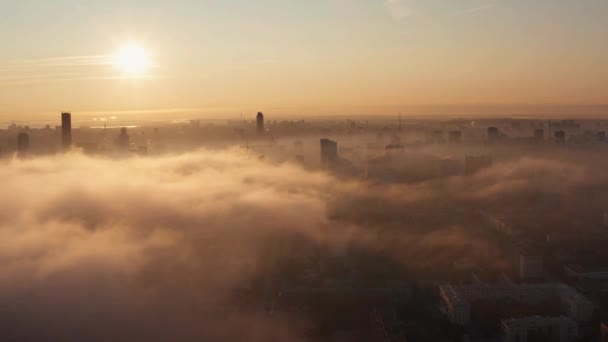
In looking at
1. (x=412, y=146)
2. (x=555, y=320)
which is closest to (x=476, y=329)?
(x=555, y=320)

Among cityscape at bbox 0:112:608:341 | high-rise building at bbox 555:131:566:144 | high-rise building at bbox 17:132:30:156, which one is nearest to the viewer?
cityscape at bbox 0:112:608:341

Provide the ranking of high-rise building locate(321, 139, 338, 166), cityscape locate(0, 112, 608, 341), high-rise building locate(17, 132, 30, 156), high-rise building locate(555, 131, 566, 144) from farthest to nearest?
high-rise building locate(555, 131, 566, 144) < high-rise building locate(321, 139, 338, 166) < high-rise building locate(17, 132, 30, 156) < cityscape locate(0, 112, 608, 341)

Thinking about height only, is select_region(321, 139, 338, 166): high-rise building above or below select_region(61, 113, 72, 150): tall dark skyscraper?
below

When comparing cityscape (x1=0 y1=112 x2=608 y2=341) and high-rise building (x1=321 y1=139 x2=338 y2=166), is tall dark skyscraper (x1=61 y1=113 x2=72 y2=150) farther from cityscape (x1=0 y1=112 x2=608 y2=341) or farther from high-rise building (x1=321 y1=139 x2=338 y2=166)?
high-rise building (x1=321 y1=139 x2=338 y2=166)

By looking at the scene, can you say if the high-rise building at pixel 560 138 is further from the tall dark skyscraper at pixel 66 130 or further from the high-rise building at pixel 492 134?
Answer: the tall dark skyscraper at pixel 66 130

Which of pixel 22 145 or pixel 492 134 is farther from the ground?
pixel 492 134

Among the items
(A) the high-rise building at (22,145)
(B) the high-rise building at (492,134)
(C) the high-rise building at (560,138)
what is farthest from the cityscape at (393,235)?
(B) the high-rise building at (492,134)

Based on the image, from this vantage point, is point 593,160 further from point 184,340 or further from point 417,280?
point 184,340

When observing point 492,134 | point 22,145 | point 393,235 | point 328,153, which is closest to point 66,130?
point 22,145

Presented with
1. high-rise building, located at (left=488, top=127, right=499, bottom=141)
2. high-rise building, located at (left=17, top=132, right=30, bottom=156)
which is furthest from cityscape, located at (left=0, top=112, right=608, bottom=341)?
high-rise building, located at (left=488, top=127, right=499, bottom=141)

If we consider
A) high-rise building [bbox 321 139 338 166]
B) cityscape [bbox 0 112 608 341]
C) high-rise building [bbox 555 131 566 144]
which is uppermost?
high-rise building [bbox 555 131 566 144]

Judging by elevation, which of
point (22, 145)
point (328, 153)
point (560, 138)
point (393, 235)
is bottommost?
point (393, 235)

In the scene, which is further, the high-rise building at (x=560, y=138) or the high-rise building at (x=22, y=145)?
the high-rise building at (x=560, y=138)

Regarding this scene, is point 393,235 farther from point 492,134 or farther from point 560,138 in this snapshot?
point 492,134
